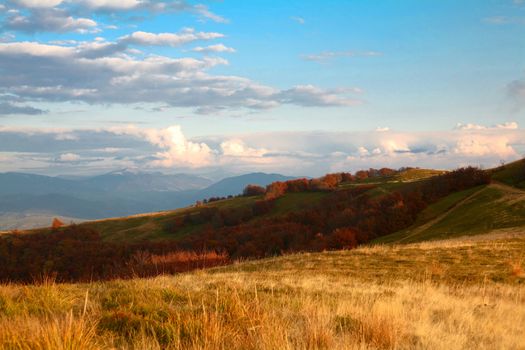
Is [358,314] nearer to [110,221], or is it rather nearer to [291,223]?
[291,223]

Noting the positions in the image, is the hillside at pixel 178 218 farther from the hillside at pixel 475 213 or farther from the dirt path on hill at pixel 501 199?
the dirt path on hill at pixel 501 199

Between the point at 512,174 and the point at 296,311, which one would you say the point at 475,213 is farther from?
the point at 296,311

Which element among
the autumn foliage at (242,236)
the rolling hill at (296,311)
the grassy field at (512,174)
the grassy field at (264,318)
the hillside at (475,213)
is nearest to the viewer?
the grassy field at (264,318)

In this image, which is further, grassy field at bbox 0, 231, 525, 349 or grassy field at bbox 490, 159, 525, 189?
grassy field at bbox 490, 159, 525, 189

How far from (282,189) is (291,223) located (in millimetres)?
48597

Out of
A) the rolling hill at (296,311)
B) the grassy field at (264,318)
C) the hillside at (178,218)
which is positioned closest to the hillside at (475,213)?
the rolling hill at (296,311)

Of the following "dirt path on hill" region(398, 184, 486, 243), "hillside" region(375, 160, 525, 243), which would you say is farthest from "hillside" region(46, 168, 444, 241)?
"dirt path on hill" region(398, 184, 486, 243)

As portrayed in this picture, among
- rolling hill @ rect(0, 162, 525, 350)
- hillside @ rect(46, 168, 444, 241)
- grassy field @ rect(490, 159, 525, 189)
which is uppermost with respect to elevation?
grassy field @ rect(490, 159, 525, 189)

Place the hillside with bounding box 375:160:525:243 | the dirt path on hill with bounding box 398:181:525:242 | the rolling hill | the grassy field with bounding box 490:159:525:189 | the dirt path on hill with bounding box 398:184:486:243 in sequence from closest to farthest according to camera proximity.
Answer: the rolling hill → the hillside with bounding box 375:160:525:243 → the dirt path on hill with bounding box 398:181:525:242 → the dirt path on hill with bounding box 398:184:486:243 → the grassy field with bounding box 490:159:525:189

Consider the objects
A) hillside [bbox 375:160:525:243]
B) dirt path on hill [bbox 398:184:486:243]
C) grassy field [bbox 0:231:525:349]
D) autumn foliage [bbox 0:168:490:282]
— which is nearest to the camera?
grassy field [bbox 0:231:525:349]

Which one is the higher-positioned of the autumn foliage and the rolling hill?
the rolling hill

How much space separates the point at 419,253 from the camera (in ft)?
77.0

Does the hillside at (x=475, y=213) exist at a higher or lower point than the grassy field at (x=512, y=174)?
lower

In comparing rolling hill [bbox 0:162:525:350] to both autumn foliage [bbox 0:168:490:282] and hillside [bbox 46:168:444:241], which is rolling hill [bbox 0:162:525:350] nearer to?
autumn foliage [bbox 0:168:490:282]
